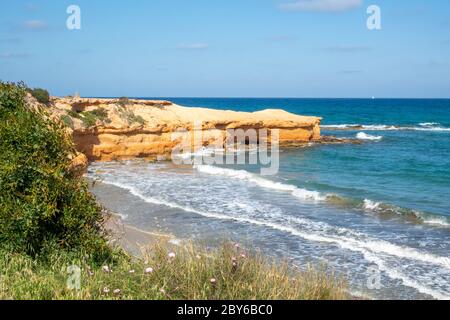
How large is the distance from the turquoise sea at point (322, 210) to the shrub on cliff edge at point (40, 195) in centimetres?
413

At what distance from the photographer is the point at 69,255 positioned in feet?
25.8

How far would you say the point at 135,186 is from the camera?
20.4 metres

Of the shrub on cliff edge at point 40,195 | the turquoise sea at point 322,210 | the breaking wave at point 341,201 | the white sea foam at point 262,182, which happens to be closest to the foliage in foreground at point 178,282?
the shrub on cliff edge at point 40,195

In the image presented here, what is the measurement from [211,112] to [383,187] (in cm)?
1549

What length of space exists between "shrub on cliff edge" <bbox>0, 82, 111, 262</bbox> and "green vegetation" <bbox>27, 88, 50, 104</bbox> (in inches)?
725

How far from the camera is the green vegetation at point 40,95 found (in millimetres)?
26219

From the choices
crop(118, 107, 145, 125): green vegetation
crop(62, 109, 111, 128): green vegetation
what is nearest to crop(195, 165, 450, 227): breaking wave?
crop(118, 107, 145, 125): green vegetation

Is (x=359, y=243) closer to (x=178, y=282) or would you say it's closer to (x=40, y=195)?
(x=178, y=282)

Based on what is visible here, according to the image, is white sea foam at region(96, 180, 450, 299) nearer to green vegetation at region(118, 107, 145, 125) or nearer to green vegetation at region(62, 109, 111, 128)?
green vegetation at region(62, 109, 111, 128)

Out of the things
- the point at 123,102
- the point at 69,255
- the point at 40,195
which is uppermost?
the point at 123,102

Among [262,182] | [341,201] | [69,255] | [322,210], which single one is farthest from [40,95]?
[69,255]

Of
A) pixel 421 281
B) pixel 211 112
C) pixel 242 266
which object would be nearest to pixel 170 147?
pixel 211 112

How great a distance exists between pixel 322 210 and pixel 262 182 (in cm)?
561
